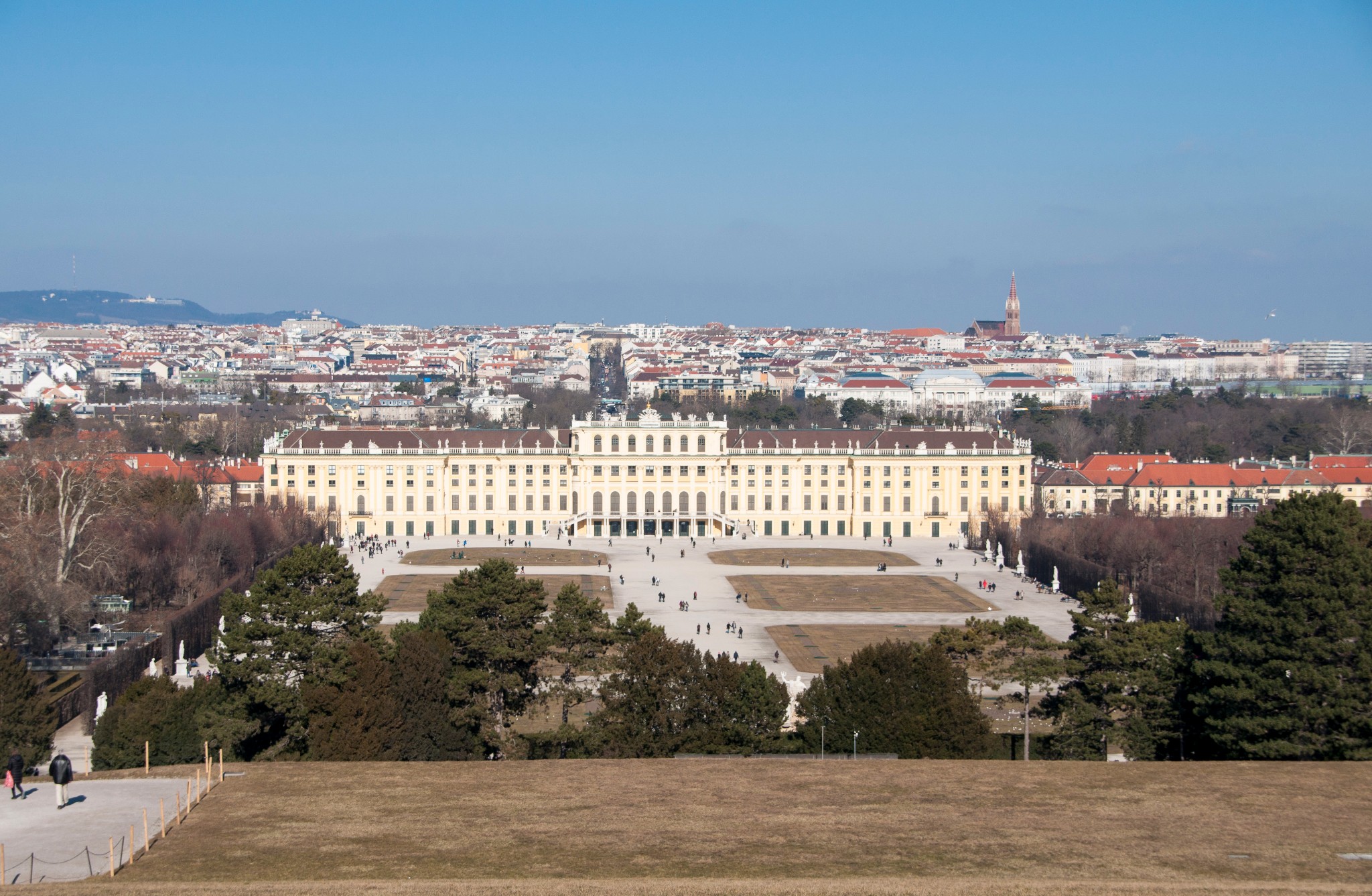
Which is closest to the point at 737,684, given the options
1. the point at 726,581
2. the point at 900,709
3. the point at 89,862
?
the point at 900,709

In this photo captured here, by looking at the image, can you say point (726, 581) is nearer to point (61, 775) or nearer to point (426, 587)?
point (426, 587)

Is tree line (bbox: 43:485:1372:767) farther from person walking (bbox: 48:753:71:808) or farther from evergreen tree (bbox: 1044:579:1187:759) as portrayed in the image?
person walking (bbox: 48:753:71:808)

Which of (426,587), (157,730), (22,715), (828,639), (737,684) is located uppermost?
(737,684)

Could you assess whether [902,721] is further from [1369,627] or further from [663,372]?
[663,372]

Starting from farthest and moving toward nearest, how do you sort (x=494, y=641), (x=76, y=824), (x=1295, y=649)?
(x=494, y=641) → (x=1295, y=649) → (x=76, y=824)

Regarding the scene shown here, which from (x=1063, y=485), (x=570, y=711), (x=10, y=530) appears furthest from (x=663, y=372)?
(x=570, y=711)

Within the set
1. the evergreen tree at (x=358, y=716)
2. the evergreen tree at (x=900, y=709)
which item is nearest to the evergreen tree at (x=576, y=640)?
the evergreen tree at (x=358, y=716)
